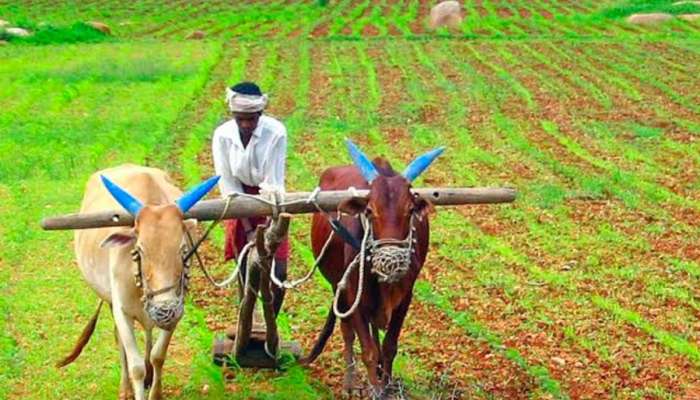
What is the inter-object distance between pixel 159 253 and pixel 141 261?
0.41 ft

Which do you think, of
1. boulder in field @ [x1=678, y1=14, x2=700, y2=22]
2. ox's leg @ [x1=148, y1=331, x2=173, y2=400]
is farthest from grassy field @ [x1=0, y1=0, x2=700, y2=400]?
boulder in field @ [x1=678, y1=14, x2=700, y2=22]

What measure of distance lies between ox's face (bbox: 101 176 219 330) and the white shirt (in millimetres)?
1197

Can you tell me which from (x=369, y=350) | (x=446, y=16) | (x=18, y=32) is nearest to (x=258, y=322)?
(x=369, y=350)

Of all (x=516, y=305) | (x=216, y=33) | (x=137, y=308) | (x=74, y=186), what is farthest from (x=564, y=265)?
(x=216, y=33)

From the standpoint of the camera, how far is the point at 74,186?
14.3 metres

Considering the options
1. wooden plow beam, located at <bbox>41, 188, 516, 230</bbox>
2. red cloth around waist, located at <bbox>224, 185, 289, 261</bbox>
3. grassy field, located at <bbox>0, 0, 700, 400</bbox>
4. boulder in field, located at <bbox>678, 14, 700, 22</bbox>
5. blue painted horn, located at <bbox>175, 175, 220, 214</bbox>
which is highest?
blue painted horn, located at <bbox>175, 175, 220, 214</bbox>

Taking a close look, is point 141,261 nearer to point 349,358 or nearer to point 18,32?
point 349,358

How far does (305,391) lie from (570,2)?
3498cm

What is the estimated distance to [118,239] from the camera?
21.3ft

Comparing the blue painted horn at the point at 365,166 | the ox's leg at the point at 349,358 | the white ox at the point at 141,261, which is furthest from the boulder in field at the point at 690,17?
the blue painted horn at the point at 365,166

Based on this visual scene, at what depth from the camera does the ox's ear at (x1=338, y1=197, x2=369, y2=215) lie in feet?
22.0

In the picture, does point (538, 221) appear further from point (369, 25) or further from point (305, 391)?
point (369, 25)

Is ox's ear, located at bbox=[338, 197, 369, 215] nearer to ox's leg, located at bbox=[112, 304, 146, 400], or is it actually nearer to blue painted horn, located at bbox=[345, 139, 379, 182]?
blue painted horn, located at bbox=[345, 139, 379, 182]

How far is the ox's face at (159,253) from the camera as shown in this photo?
6246 mm
